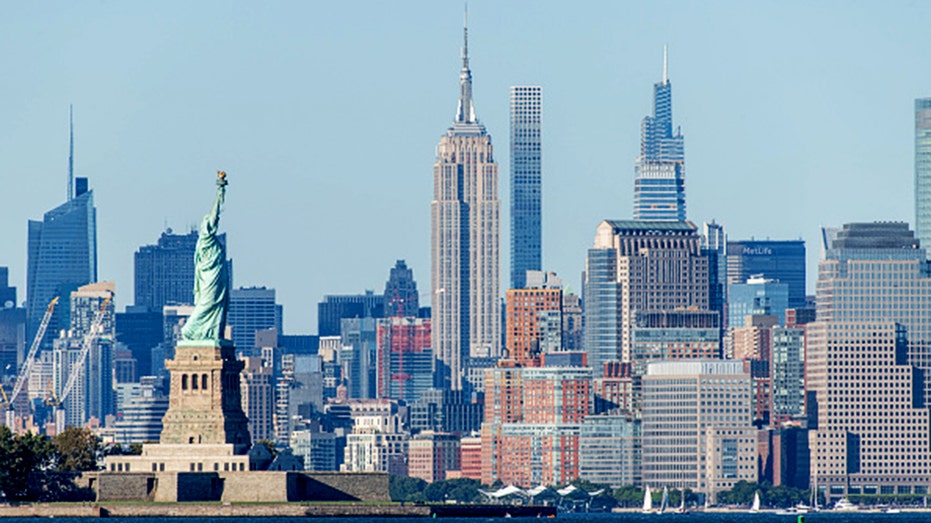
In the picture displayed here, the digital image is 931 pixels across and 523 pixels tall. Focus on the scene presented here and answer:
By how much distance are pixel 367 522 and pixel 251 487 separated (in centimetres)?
808

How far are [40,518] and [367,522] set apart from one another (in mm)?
19509

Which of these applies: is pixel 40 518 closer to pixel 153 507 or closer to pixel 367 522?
pixel 153 507

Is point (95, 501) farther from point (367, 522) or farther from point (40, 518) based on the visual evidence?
point (367, 522)

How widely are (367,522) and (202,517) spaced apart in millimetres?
9862

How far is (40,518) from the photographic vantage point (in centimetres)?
19588

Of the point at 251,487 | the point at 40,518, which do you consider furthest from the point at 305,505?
the point at 40,518

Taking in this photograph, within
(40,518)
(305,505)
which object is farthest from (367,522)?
(40,518)

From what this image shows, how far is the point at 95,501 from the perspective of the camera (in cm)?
19725

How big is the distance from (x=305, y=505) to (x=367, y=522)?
4.65 m

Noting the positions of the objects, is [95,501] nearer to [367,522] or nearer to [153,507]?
[153,507]

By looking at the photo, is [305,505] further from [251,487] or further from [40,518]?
[40,518]

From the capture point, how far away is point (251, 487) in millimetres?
199875

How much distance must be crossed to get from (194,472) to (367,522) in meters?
11.3

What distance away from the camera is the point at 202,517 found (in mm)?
195625
